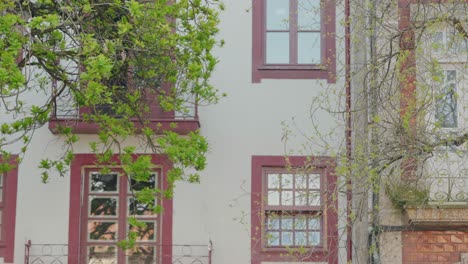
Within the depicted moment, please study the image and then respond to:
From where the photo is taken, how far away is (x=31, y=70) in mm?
18000

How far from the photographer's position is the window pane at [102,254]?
1881 centimetres

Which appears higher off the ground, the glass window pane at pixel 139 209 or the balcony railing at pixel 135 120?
the balcony railing at pixel 135 120

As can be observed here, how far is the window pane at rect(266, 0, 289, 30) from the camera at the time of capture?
19.5 m

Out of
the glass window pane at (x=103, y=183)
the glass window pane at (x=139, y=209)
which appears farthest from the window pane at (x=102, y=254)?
the glass window pane at (x=103, y=183)

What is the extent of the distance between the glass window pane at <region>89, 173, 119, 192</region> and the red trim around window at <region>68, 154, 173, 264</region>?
0.76 feet

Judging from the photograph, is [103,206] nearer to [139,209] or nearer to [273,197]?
[139,209]

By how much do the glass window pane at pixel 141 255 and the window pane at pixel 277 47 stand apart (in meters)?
3.75

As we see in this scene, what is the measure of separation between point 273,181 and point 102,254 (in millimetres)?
3068

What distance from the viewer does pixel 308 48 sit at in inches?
765

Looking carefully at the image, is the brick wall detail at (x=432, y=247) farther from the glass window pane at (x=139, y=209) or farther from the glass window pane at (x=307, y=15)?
the glass window pane at (x=139, y=209)

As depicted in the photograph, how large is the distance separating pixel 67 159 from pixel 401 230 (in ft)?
17.7

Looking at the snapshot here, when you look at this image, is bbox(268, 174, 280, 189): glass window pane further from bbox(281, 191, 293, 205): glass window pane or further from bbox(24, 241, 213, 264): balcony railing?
bbox(24, 241, 213, 264): balcony railing

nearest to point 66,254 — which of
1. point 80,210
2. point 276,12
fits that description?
point 80,210

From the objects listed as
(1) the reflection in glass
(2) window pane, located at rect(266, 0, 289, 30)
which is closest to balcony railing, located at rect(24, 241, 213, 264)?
(2) window pane, located at rect(266, 0, 289, 30)
